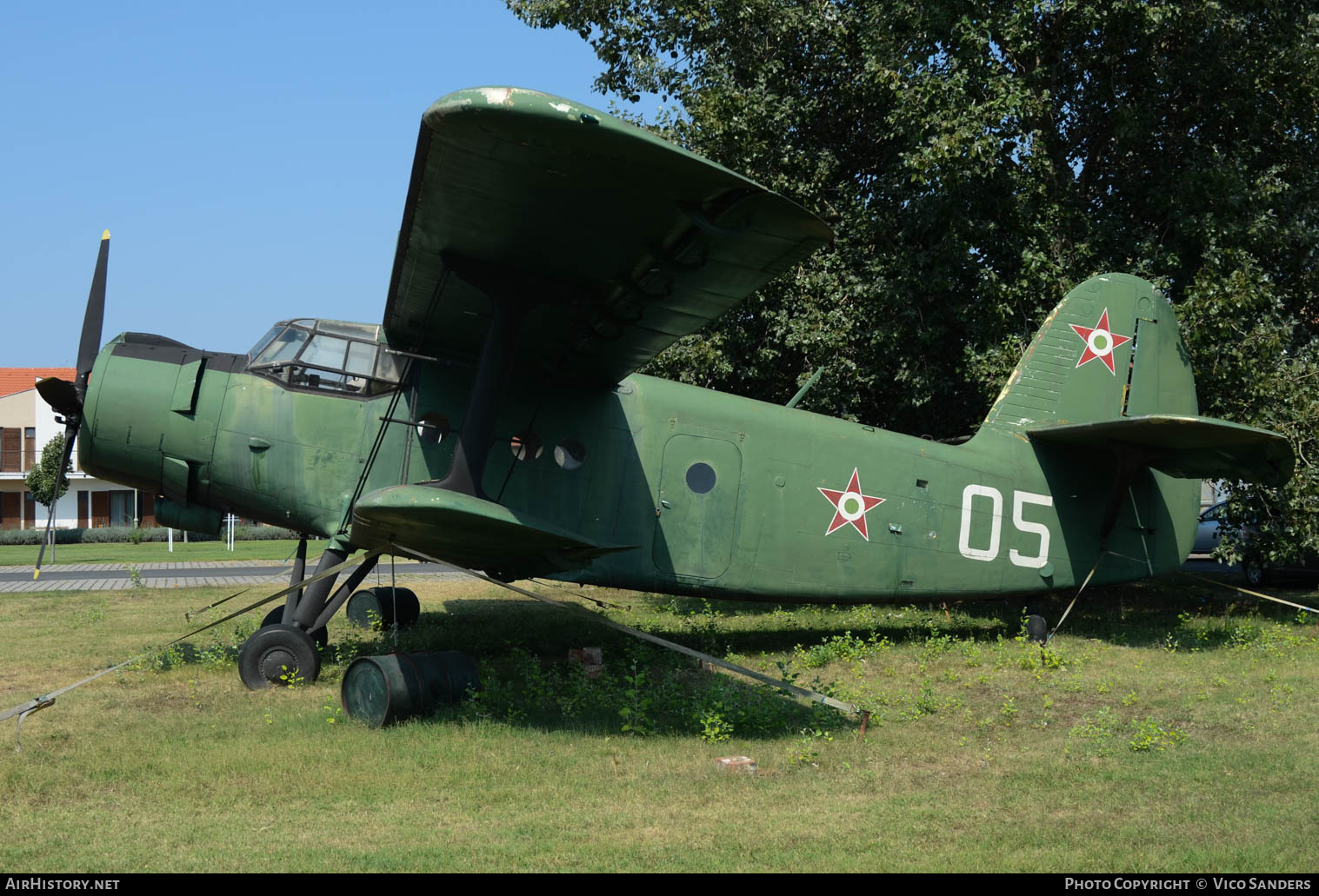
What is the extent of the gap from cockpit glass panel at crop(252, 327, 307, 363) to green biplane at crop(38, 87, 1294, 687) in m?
0.03

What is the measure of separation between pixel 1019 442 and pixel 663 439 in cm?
380

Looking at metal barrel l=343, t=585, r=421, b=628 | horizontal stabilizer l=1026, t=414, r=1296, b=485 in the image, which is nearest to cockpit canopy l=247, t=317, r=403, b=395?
metal barrel l=343, t=585, r=421, b=628

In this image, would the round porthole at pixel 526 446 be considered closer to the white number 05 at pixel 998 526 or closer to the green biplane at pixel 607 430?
the green biplane at pixel 607 430

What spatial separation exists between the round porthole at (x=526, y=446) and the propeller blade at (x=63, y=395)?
3499 millimetres

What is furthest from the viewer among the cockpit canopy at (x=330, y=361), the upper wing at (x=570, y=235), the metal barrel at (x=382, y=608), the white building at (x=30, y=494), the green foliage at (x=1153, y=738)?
the white building at (x=30, y=494)

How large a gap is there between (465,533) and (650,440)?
2.76 metres

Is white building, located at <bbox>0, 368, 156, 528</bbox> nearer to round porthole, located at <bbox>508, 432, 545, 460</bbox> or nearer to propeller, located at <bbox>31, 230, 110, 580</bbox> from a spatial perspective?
propeller, located at <bbox>31, 230, 110, 580</bbox>

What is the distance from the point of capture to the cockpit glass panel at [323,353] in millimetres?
8461

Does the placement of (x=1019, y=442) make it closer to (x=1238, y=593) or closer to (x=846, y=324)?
(x=846, y=324)

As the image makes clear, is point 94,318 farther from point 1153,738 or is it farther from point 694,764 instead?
point 1153,738

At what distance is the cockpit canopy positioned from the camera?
843 centimetres

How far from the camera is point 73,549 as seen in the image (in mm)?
32031

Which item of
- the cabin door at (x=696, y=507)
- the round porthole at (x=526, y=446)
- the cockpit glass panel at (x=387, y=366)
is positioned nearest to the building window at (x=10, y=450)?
the cockpit glass panel at (x=387, y=366)
